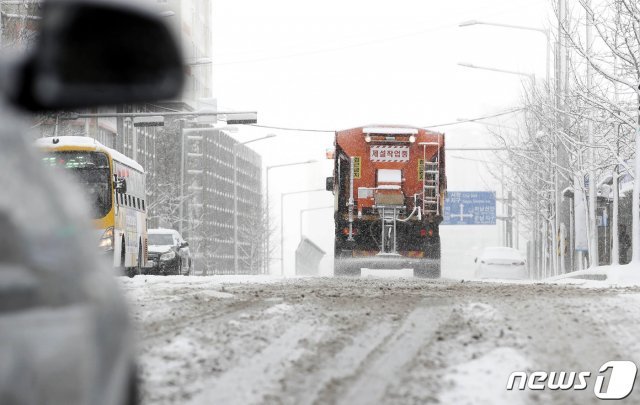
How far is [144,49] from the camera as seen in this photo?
2.48m

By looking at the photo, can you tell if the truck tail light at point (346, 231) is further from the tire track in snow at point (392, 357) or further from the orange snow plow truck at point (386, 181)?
the tire track in snow at point (392, 357)

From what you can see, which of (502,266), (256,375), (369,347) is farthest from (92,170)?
(256,375)

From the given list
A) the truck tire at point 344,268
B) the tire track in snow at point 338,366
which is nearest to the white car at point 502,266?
the truck tire at point 344,268

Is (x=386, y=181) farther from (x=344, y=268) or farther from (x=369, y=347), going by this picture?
(x=369, y=347)

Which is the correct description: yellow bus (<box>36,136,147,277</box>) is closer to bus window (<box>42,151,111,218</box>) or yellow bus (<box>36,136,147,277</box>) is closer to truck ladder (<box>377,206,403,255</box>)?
bus window (<box>42,151,111,218</box>)

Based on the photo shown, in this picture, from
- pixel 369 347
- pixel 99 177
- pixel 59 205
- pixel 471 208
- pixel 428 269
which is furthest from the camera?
pixel 471 208

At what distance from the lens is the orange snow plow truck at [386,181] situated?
98.1 feet

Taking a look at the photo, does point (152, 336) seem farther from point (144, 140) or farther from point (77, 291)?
point (144, 140)

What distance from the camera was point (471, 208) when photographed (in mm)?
76062

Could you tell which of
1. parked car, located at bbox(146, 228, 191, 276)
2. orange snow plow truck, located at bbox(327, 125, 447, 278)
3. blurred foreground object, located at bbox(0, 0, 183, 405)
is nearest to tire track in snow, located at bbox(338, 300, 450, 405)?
blurred foreground object, located at bbox(0, 0, 183, 405)

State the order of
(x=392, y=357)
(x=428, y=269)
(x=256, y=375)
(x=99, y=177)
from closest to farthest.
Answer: (x=256, y=375) → (x=392, y=357) → (x=99, y=177) → (x=428, y=269)

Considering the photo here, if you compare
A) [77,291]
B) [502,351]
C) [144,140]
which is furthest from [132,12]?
[144,140]

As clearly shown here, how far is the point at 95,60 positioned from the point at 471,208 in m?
74.2

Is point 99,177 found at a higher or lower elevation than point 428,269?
higher
